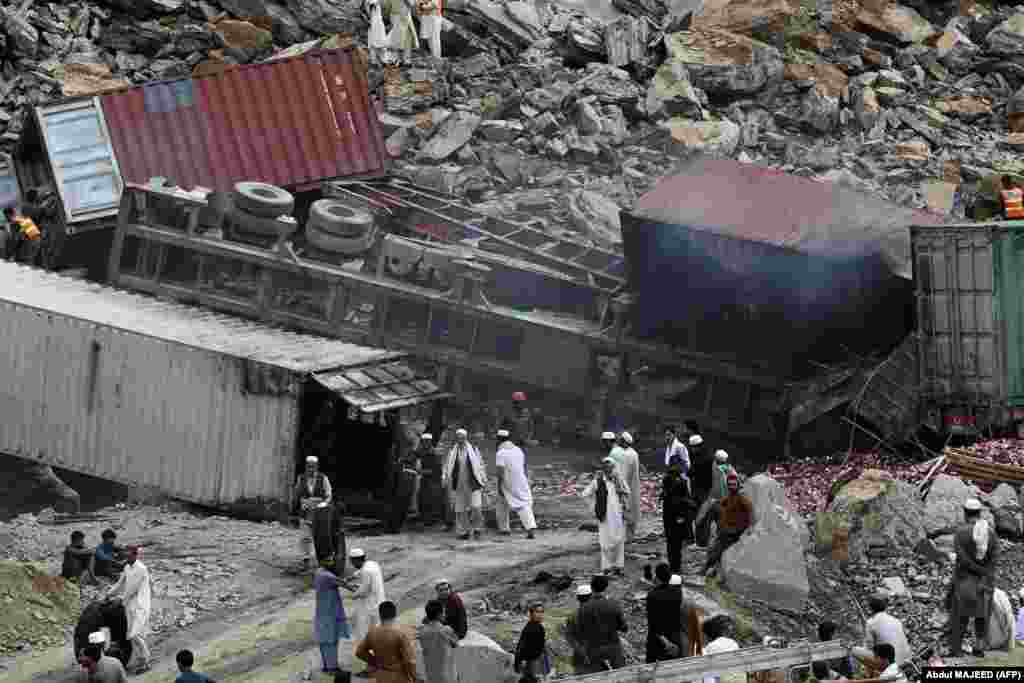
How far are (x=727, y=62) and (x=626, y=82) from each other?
1.86 metres

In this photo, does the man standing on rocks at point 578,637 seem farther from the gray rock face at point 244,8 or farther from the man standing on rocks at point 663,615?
the gray rock face at point 244,8

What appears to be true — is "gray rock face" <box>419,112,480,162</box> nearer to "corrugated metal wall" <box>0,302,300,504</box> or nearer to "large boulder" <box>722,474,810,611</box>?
"corrugated metal wall" <box>0,302,300,504</box>

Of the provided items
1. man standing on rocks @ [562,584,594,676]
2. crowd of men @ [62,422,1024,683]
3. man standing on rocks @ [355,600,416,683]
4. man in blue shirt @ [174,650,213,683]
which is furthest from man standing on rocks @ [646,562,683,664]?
man in blue shirt @ [174,650,213,683]

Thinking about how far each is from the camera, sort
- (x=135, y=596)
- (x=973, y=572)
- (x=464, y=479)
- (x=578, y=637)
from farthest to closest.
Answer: (x=464, y=479), (x=135, y=596), (x=973, y=572), (x=578, y=637)

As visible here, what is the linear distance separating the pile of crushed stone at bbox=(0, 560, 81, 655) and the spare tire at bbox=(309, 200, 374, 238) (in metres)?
7.43

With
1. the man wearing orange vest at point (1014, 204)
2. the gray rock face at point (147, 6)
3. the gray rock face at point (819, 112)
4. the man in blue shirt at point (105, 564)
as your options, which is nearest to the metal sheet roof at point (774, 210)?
the man wearing orange vest at point (1014, 204)

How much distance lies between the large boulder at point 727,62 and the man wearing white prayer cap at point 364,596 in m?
18.4

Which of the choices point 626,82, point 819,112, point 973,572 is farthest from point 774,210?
point 819,112

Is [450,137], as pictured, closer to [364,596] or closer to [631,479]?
[631,479]

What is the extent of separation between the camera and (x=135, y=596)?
1573 cm

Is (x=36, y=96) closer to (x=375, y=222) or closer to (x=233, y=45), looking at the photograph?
(x=233, y=45)

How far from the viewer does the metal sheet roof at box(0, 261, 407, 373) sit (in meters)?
20.7

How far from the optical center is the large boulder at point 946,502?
18.4 m

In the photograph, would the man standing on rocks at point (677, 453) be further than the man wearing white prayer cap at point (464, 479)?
No
